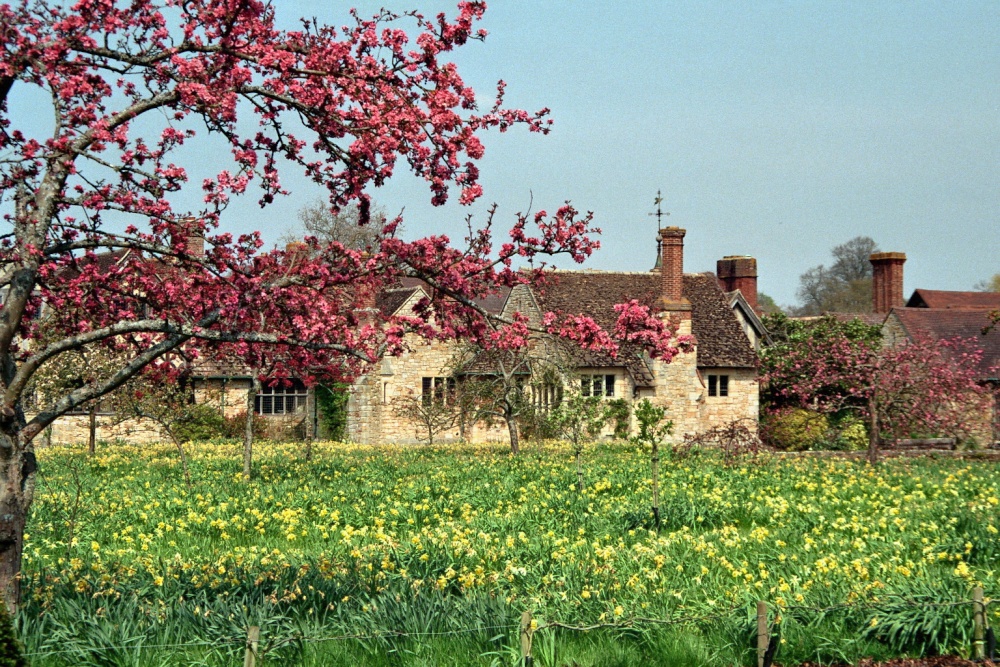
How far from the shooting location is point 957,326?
4134cm

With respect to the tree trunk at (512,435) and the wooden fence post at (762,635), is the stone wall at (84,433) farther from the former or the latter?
the wooden fence post at (762,635)

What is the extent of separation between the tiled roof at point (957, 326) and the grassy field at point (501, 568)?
23.5 metres

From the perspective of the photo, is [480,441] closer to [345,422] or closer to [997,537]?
[345,422]

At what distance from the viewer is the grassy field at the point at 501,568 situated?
300 inches

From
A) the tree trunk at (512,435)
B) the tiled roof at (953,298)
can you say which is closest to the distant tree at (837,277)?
the tiled roof at (953,298)

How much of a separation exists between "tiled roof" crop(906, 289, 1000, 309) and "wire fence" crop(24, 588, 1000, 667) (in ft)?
163

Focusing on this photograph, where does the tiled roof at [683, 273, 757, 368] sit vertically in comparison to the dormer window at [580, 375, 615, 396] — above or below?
above

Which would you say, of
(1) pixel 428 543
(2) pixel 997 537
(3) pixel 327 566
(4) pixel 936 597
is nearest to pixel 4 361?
(3) pixel 327 566

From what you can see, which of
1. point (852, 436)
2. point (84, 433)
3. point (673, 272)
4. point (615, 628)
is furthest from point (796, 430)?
point (615, 628)

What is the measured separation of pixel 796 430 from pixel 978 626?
101ft

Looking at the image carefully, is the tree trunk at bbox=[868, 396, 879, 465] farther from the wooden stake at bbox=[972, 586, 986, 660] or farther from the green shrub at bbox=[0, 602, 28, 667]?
the green shrub at bbox=[0, 602, 28, 667]

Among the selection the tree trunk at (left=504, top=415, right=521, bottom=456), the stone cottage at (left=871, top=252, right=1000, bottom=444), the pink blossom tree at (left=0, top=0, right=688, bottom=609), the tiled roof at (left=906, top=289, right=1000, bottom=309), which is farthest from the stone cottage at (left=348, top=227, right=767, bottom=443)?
the pink blossom tree at (left=0, top=0, right=688, bottom=609)

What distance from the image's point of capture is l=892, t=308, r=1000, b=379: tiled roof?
3928cm

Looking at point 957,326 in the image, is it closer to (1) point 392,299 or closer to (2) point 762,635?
(1) point 392,299
